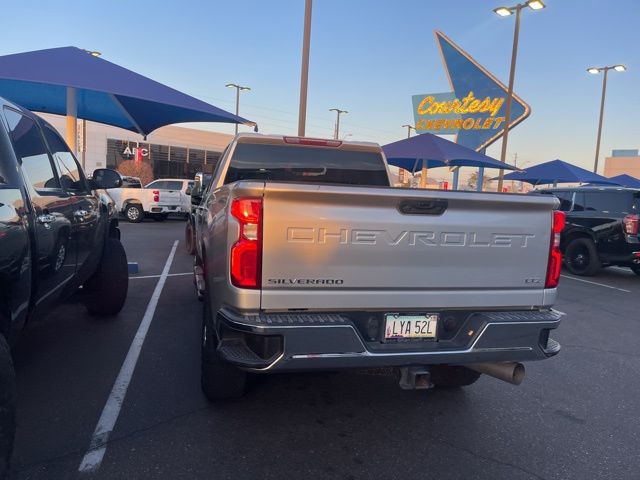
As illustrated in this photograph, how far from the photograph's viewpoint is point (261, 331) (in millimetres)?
2510

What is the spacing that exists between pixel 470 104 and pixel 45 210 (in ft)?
80.9

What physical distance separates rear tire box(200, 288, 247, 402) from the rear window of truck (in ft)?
6.70

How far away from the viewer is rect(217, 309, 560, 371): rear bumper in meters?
2.57

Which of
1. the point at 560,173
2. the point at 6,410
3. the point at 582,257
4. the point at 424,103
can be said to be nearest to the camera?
the point at 6,410

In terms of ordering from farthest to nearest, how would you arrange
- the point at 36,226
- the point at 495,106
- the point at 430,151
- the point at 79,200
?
the point at 495,106, the point at 430,151, the point at 79,200, the point at 36,226

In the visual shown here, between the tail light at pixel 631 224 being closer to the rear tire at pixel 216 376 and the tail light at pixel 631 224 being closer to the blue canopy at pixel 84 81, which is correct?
the blue canopy at pixel 84 81

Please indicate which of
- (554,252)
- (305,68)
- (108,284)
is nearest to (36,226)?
(108,284)

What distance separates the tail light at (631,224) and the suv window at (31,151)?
9870 mm

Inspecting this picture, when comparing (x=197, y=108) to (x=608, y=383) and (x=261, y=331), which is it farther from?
(x=608, y=383)

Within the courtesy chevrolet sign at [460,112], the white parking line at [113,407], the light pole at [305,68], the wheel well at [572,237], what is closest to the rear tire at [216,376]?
the white parking line at [113,407]

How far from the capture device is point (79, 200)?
404cm

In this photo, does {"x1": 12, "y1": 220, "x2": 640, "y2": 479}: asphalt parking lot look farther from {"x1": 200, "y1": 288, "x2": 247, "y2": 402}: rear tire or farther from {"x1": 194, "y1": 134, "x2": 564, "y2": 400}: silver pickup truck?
{"x1": 194, "y1": 134, "x2": 564, "y2": 400}: silver pickup truck

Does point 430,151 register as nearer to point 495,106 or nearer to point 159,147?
point 495,106

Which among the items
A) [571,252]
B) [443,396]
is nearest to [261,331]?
[443,396]
